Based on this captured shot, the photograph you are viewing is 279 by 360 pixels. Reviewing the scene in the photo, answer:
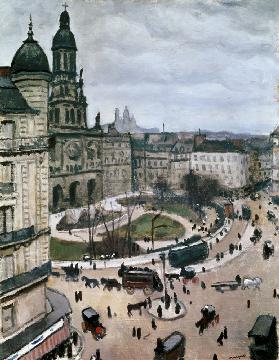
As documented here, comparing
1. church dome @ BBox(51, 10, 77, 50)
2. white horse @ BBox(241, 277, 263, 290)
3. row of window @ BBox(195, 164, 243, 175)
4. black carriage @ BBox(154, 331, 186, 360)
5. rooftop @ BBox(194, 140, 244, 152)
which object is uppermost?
church dome @ BBox(51, 10, 77, 50)

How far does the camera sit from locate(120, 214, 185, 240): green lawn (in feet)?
32.1

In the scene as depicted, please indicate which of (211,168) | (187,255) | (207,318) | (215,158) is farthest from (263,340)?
(215,158)

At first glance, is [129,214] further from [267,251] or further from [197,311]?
[267,251]

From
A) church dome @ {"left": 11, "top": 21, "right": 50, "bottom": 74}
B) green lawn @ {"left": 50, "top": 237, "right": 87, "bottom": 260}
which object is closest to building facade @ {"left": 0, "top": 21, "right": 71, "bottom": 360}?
church dome @ {"left": 11, "top": 21, "right": 50, "bottom": 74}

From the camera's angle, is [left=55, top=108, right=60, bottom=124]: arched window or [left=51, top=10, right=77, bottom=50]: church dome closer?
[left=51, top=10, right=77, bottom=50]: church dome

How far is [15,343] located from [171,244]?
10.9ft

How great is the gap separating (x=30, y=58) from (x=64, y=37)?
762 millimetres

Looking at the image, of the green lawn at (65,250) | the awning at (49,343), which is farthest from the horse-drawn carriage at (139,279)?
the awning at (49,343)

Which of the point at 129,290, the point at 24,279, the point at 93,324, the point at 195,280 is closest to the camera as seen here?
the point at 24,279

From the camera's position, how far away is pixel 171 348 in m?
8.77

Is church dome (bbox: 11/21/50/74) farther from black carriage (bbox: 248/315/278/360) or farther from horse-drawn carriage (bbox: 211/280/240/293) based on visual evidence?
black carriage (bbox: 248/315/278/360)

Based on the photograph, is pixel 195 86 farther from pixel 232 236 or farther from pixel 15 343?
pixel 15 343

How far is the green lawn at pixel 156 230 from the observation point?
9797 millimetres

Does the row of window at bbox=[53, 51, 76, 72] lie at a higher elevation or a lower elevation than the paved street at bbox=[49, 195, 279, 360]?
higher
